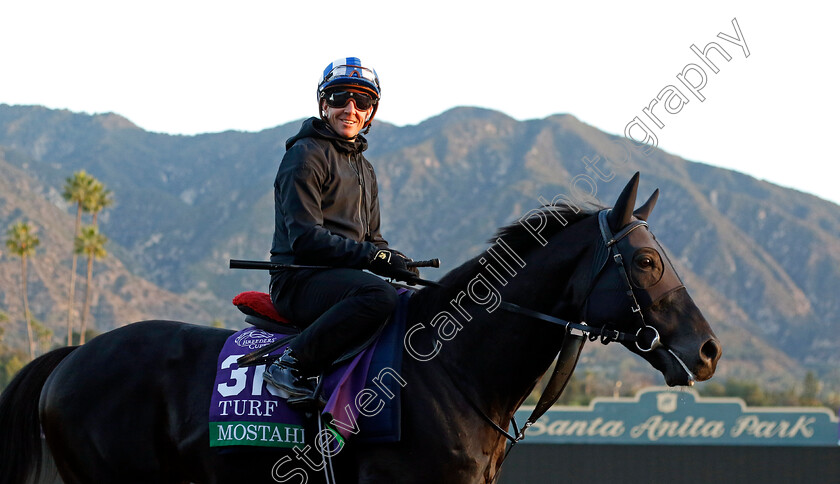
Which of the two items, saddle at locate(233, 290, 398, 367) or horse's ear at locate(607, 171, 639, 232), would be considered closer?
horse's ear at locate(607, 171, 639, 232)

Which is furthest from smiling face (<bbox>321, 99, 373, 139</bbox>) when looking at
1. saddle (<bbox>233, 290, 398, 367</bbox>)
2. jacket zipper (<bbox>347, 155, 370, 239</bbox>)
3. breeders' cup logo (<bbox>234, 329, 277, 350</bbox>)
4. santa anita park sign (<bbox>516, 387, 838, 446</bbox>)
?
santa anita park sign (<bbox>516, 387, 838, 446</bbox>)

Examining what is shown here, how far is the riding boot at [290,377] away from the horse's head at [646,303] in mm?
1451

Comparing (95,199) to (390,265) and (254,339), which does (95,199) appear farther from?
(390,265)

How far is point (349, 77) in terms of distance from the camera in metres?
5.26

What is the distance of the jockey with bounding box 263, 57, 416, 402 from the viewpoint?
471 centimetres

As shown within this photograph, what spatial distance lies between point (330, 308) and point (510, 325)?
2.99ft

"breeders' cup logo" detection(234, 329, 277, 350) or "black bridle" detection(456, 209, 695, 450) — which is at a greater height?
"black bridle" detection(456, 209, 695, 450)

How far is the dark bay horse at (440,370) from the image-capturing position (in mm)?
4434

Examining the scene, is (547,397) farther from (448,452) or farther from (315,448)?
(315,448)

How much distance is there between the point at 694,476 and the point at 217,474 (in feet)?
21.0

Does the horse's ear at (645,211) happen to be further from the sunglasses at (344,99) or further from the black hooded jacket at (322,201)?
the sunglasses at (344,99)

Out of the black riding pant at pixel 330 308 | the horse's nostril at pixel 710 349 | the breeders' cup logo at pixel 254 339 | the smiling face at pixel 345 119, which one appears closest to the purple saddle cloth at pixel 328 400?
the breeders' cup logo at pixel 254 339

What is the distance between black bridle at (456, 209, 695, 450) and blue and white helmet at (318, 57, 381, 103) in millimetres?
1501

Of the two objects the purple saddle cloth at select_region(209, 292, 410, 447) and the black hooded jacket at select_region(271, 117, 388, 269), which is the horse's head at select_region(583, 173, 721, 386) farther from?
the black hooded jacket at select_region(271, 117, 388, 269)
